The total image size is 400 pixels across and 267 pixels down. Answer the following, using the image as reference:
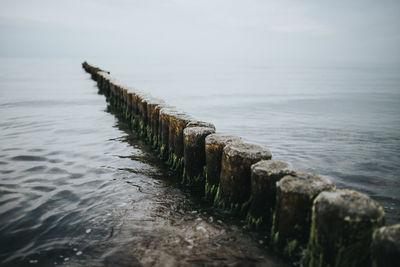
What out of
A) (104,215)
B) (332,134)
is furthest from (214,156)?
(332,134)

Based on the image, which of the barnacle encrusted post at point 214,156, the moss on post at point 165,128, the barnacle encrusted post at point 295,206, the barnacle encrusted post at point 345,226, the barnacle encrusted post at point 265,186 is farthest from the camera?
the moss on post at point 165,128

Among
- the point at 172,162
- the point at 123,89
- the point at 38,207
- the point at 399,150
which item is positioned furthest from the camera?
the point at 123,89

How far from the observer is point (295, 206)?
2562mm

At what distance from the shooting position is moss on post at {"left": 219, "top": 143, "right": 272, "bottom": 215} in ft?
10.8

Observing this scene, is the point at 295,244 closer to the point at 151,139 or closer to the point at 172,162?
the point at 172,162

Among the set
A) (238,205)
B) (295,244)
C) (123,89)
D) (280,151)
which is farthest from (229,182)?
(123,89)

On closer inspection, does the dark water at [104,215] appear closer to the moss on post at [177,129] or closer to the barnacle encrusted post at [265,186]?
the barnacle encrusted post at [265,186]

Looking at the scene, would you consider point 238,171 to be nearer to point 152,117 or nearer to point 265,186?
point 265,186

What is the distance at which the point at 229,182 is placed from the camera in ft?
11.3

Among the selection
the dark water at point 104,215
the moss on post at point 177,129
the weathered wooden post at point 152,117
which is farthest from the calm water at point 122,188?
the moss on post at point 177,129

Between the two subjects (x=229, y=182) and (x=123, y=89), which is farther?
(x=123, y=89)

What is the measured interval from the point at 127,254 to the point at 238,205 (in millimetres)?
1463

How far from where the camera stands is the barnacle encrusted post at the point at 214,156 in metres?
3.80

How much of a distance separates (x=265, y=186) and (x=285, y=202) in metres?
0.41
